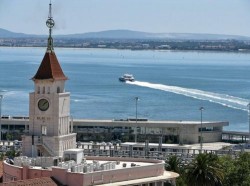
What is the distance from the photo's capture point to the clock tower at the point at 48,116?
39062 mm

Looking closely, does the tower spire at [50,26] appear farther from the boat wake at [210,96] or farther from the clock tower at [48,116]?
the boat wake at [210,96]

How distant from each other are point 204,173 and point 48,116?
5603mm

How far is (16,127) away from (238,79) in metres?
97.3

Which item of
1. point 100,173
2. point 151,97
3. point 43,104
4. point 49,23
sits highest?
point 49,23

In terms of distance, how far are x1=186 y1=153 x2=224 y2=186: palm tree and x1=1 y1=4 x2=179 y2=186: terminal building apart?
54 centimetres

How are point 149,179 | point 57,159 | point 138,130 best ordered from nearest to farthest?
point 149,179 < point 57,159 < point 138,130

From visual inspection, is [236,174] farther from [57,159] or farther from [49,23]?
[49,23]

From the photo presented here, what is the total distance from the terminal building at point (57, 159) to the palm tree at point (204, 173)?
537 mm

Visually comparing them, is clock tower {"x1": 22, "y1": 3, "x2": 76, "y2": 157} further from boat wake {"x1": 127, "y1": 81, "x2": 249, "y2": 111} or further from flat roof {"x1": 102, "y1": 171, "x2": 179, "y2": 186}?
boat wake {"x1": 127, "y1": 81, "x2": 249, "y2": 111}

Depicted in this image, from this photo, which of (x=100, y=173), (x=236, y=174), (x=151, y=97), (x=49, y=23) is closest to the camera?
(x=100, y=173)

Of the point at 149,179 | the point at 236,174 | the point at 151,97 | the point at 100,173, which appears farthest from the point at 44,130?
the point at 151,97

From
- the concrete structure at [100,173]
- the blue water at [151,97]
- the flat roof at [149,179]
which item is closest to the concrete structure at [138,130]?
the blue water at [151,97]

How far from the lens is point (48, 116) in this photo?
39.3 metres

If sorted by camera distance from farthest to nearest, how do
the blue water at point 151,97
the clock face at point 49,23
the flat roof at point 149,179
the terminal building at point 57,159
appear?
the blue water at point 151,97 → the clock face at point 49,23 → the flat roof at point 149,179 → the terminal building at point 57,159
